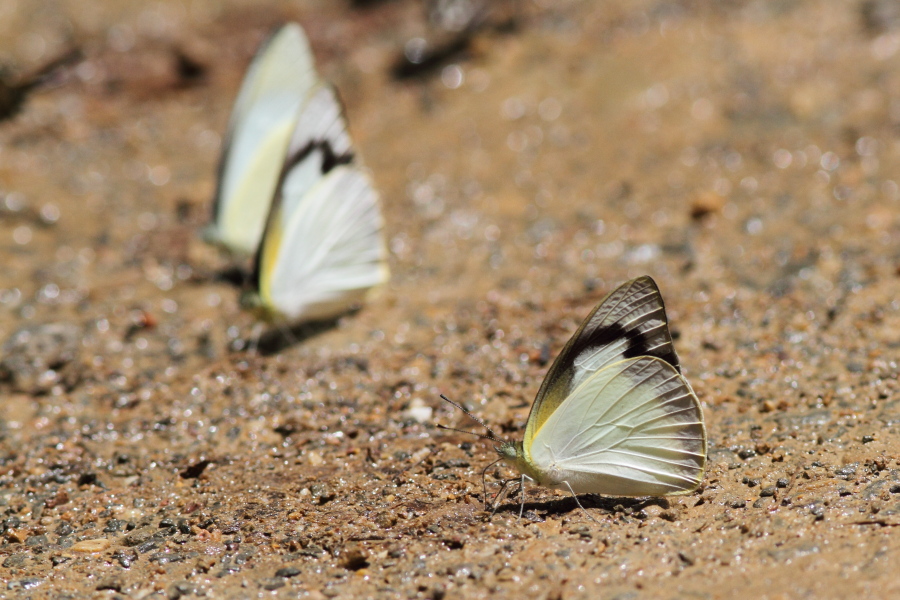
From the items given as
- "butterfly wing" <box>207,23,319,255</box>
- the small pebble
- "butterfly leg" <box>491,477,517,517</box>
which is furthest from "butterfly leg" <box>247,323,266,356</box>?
"butterfly leg" <box>491,477,517,517</box>

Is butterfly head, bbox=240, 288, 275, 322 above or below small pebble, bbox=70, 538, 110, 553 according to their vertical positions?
above

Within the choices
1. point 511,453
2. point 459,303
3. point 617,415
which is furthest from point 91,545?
point 459,303

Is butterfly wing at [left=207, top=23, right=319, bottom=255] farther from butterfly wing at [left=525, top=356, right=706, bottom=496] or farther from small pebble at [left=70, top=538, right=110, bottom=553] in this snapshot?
butterfly wing at [left=525, top=356, right=706, bottom=496]

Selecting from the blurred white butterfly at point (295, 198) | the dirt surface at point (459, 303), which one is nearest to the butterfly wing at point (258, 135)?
the blurred white butterfly at point (295, 198)

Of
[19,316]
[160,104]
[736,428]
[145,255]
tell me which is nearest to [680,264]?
[736,428]

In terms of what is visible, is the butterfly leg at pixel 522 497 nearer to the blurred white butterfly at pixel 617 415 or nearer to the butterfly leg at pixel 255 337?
the blurred white butterfly at pixel 617 415

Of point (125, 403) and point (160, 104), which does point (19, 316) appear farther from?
point (160, 104)

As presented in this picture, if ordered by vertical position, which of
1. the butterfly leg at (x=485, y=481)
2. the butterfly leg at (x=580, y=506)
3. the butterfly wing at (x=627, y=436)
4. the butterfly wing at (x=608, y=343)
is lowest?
the butterfly leg at (x=485, y=481)
